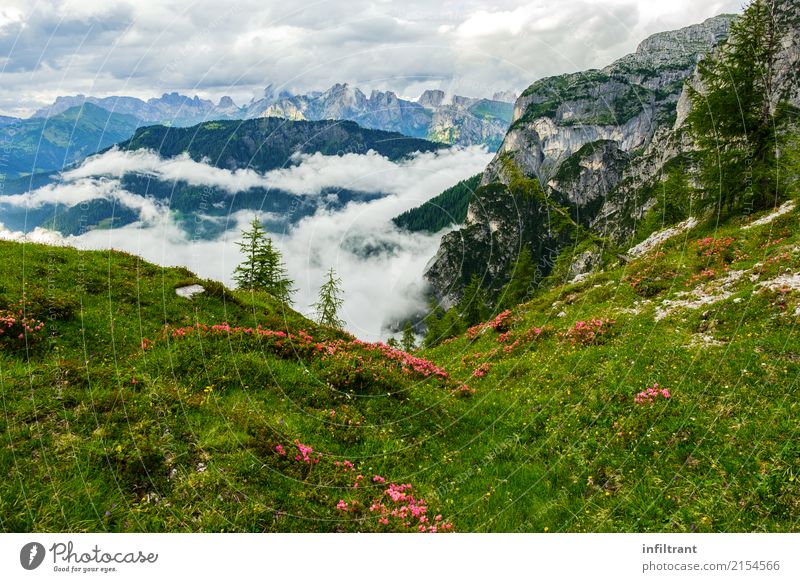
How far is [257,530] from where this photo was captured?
6.86 meters

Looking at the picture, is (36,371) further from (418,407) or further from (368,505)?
(418,407)

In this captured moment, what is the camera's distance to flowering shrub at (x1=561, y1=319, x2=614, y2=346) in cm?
1891

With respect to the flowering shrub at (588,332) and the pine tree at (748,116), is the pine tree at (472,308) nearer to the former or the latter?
the pine tree at (748,116)

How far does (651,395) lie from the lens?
1156cm

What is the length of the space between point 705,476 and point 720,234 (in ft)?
86.7

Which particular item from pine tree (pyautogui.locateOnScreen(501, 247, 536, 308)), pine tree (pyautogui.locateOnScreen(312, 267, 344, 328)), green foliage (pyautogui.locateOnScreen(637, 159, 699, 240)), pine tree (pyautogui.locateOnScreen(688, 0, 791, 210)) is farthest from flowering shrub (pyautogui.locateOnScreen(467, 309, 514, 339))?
pine tree (pyautogui.locateOnScreen(501, 247, 536, 308))

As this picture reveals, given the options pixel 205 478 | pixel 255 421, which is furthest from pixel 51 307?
pixel 205 478

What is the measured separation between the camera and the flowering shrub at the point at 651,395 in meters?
11.3
